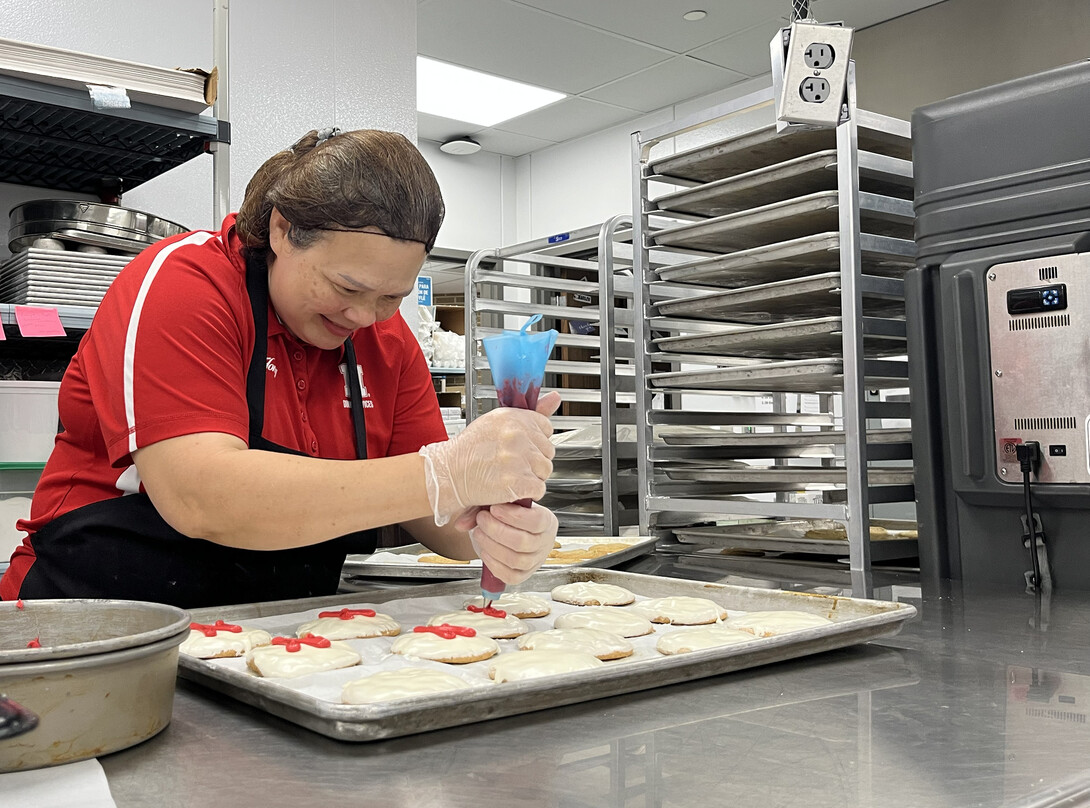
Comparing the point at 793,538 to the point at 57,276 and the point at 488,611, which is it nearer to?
the point at 488,611

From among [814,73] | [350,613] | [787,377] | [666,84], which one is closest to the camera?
[350,613]

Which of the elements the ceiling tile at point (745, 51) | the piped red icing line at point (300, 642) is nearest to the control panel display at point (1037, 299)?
the piped red icing line at point (300, 642)

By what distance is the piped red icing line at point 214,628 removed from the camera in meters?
1.18

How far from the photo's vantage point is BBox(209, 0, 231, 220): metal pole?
2.58 m

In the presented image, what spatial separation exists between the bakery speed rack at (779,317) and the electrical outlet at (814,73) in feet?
0.47

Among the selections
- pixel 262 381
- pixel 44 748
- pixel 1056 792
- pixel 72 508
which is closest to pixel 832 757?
pixel 1056 792

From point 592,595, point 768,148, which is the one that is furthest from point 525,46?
point 592,595

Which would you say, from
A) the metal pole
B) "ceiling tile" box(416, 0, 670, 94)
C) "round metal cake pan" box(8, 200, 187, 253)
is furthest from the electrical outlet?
"ceiling tile" box(416, 0, 670, 94)

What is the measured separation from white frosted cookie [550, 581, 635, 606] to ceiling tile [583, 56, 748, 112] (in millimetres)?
4705

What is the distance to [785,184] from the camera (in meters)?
2.29

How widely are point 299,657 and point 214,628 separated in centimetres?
21

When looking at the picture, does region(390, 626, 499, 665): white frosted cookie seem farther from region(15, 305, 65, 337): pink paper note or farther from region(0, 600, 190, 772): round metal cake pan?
region(15, 305, 65, 337): pink paper note

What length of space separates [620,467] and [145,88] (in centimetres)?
190

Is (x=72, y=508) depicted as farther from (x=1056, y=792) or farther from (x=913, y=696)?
(x=1056, y=792)
